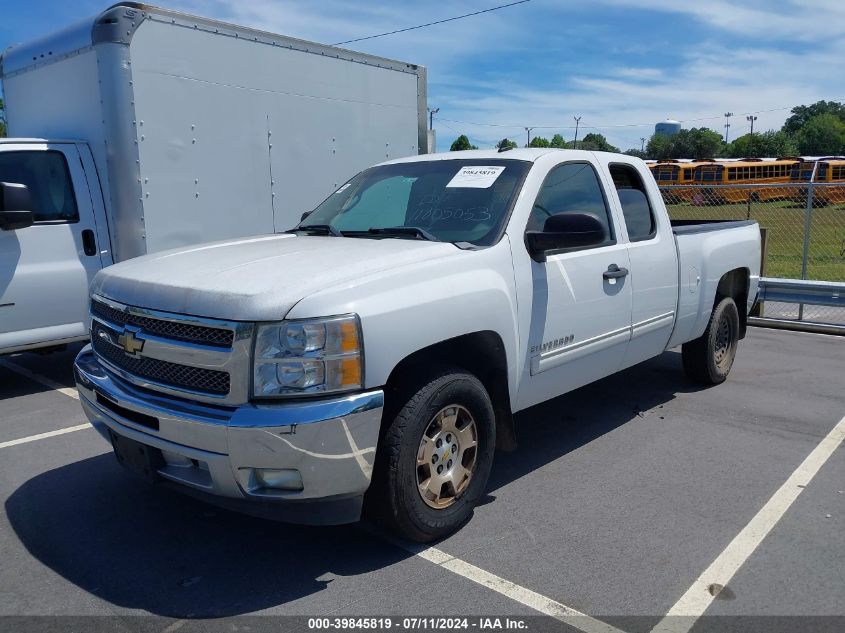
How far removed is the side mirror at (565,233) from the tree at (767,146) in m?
83.1

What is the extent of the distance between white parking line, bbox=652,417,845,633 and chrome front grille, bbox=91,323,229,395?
6.82 feet

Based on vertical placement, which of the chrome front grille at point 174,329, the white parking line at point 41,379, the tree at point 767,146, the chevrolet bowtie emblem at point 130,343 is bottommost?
the white parking line at point 41,379

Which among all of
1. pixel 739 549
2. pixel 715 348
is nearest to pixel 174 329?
pixel 739 549

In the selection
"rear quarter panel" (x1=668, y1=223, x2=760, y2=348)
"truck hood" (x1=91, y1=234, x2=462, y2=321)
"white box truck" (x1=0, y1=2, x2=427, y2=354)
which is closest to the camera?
"truck hood" (x1=91, y1=234, x2=462, y2=321)

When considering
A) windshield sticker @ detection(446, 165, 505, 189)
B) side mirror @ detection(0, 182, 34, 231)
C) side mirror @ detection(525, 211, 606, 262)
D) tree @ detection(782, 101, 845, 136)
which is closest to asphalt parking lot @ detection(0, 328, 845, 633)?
side mirror @ detection(525, 211, 606, 262)

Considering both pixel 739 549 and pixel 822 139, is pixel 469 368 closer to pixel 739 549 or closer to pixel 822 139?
pixel 739 549

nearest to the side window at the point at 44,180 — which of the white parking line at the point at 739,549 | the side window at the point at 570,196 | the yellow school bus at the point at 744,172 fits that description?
the side window at the point at 570,196

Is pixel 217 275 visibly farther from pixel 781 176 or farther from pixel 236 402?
pixel 781 176

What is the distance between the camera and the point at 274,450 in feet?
10.1

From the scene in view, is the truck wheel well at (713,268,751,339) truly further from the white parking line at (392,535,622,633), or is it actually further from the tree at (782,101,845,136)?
the tree at (782,101,845,136)

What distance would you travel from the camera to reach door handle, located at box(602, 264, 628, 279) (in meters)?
4.73

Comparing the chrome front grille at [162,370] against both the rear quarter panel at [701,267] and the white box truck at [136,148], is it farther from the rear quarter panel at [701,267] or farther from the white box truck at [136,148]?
the rear quarter panel at [701,267]

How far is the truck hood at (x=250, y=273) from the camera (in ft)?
10.4

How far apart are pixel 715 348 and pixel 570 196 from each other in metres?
2.55
